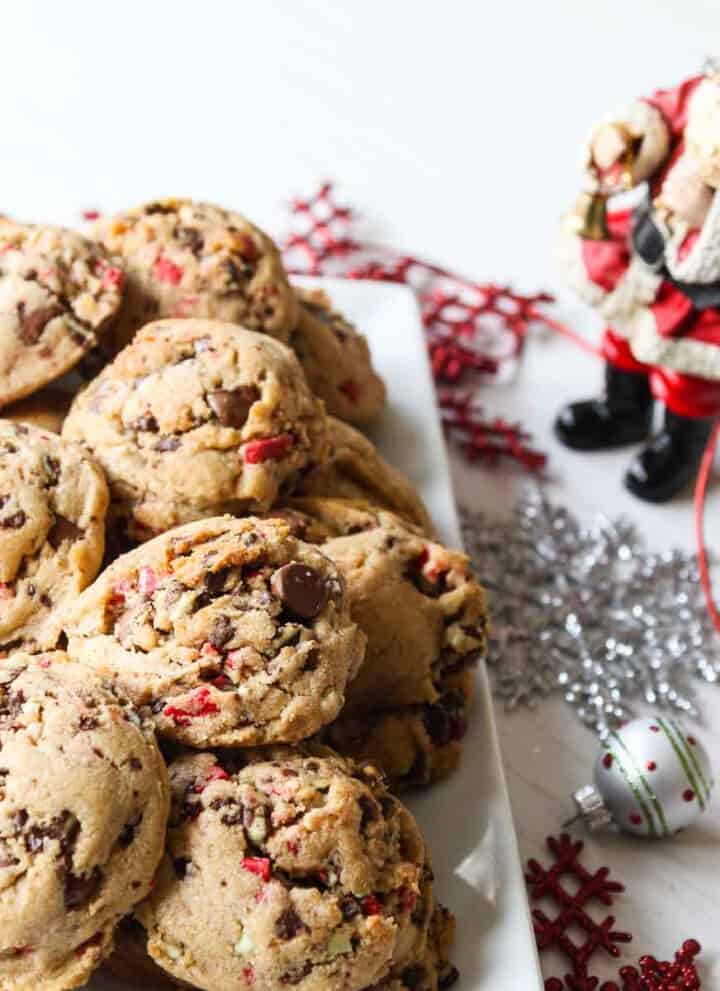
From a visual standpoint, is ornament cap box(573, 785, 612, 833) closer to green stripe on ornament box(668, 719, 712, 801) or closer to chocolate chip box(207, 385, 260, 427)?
green stripe on ornament box(668, 719, 712, 801)

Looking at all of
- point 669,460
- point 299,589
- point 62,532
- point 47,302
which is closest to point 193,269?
point 47,302

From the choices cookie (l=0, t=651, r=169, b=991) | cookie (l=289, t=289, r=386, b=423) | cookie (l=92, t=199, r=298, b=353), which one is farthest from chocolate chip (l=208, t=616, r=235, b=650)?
cookie (l=289, t=289, r=386, b=423)

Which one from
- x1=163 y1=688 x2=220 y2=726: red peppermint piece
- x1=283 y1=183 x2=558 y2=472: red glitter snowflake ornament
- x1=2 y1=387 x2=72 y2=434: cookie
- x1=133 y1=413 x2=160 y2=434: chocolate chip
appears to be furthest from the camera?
x1=283 y1=183 x2=558 y2=472: red glitter snowflake ornament

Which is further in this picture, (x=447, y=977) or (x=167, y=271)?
(x=167, y=271)

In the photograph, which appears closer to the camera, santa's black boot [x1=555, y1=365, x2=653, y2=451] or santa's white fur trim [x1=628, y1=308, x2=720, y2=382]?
santa's white fur trim [x1=628, y1=308, x2=720, y2=382]

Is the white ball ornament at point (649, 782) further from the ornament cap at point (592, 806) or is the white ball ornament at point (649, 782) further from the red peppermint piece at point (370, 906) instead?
the red peppermint piece at point (370, 906)

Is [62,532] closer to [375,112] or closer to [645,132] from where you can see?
[645,132]

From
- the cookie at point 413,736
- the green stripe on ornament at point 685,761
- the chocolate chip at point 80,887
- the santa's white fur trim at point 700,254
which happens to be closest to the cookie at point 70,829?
the chocolate chip at point 80,887

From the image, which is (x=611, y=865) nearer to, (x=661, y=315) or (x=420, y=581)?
(x=420, y=581)
